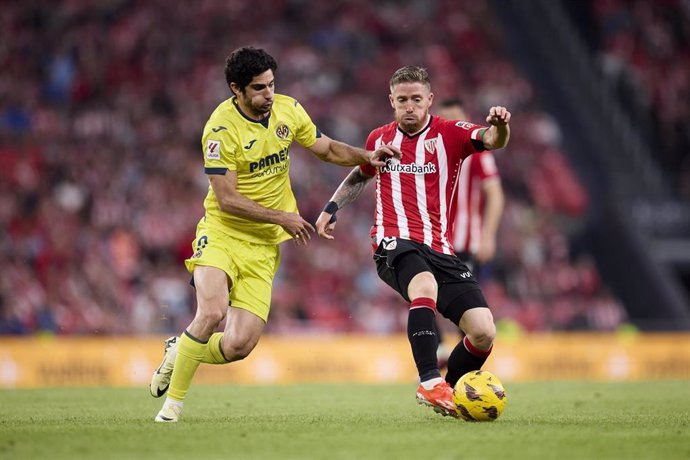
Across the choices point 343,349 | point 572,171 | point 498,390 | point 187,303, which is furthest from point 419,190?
point 572,171

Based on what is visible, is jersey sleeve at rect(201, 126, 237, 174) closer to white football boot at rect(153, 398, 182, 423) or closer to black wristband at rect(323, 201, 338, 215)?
black wristband at rect(323, 201, 338, 215)

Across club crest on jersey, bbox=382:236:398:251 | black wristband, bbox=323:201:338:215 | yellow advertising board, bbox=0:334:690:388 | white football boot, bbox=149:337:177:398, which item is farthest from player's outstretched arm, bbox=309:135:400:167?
yellow advertising board, bbox=0:334:690:388

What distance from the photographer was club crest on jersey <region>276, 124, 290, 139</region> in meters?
7.70

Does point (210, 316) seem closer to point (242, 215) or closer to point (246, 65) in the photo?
point (242, 215)

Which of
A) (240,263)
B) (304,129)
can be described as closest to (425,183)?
(304,129)

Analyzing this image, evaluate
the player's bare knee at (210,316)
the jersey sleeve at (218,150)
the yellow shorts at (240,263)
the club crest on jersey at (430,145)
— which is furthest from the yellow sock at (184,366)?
the club crest on jersey at (430,145)

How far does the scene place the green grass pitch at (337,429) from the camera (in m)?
5.56

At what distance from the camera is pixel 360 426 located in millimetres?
6859

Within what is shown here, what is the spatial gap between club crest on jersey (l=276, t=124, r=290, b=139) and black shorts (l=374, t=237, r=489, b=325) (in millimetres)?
1025

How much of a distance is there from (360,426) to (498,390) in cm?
93

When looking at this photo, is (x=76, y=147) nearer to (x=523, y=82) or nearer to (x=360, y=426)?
(x=523, y=82)

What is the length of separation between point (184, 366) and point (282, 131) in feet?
5.83

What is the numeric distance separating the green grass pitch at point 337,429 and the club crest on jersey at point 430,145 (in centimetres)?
186

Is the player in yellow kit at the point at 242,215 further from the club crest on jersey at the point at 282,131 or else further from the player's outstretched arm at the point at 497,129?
the player's outstretched arm at the point at 497,129
